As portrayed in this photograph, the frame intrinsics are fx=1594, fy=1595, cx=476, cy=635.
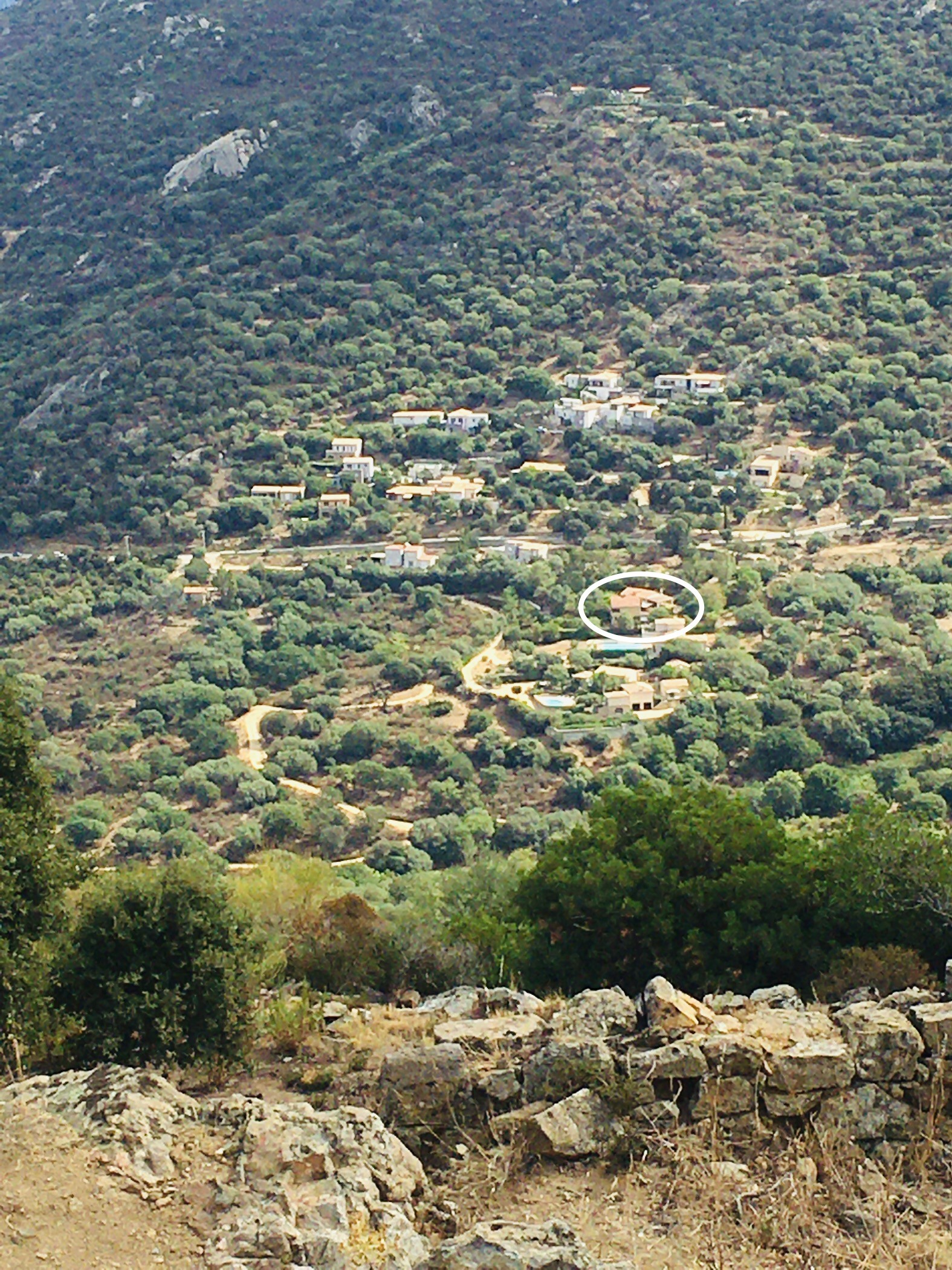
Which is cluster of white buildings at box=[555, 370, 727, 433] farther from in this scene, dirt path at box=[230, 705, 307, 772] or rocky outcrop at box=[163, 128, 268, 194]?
rocky outcrop at box=[163, 128, 268, 194]

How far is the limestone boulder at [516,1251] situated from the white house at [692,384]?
4357 centimetres

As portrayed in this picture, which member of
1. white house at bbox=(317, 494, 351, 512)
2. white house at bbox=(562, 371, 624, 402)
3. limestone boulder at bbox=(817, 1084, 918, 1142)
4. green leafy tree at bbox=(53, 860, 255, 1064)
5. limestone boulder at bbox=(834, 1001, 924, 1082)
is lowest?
white house at bbox=(562, 371, 624, 402)

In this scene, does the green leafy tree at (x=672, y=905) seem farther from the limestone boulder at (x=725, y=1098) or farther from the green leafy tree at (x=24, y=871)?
the green leafy tree at (x=24, y=871)

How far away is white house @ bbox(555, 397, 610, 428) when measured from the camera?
48.6 meters

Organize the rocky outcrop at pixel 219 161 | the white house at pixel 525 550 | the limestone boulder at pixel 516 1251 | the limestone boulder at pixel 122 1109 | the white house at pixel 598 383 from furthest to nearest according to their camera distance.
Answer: the rocky outcrop at pixel 219 161, the white house at pixel 598 383, the white house at pixel 525 550, the limestone boulder at pixel 122 1109, the limestone boulder at pixel 516 1251

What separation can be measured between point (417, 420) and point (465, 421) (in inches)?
59.9

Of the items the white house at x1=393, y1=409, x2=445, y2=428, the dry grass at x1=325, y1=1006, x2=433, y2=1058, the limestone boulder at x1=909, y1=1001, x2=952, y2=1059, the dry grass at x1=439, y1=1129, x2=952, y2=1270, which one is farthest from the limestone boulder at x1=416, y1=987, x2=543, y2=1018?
the white house at x1=393, y1=409, x2=445, y2=428

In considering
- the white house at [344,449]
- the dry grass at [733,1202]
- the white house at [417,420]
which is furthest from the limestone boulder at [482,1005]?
the white house at [417,420]

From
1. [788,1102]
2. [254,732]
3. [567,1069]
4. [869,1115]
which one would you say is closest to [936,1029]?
[869,1115]

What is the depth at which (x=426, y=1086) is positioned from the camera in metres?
8.87

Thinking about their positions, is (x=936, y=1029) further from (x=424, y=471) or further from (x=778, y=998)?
(x=424, y=471)

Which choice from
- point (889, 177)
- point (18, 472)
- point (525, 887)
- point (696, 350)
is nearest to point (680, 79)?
point (889, 177)

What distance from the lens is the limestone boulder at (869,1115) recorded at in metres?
8.34

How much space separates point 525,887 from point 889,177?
48720mm
